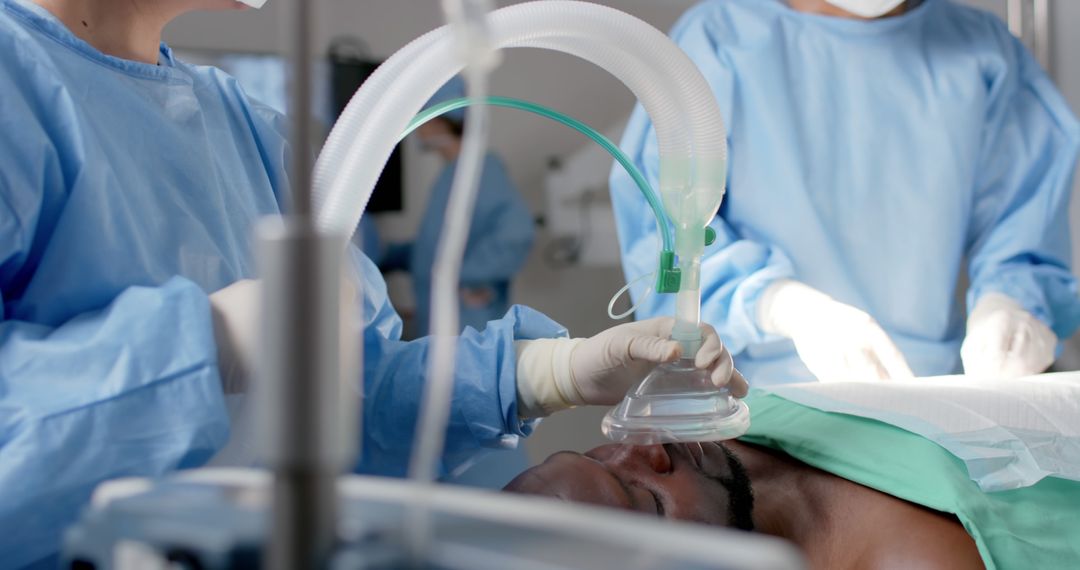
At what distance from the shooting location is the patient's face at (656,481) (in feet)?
3.94

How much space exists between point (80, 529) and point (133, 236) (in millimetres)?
574

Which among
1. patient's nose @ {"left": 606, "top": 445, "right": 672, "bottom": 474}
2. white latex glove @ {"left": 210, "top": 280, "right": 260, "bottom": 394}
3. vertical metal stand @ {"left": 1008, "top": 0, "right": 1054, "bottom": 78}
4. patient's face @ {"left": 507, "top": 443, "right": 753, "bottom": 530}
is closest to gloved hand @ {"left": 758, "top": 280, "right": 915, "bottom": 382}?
patient's face @ {"left": 507, "top": 443, "right": 753, "bottom": 530}

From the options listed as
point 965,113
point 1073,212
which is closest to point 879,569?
point 965,113

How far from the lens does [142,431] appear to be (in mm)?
888

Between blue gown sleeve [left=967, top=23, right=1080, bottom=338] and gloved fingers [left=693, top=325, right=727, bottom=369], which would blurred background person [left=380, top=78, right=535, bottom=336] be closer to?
blue gown sleeve [left=967, top=23, right=1080, bottom=338]

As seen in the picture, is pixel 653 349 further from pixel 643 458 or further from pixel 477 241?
pixel 477 241

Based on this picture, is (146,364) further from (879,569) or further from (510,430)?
(879,569)

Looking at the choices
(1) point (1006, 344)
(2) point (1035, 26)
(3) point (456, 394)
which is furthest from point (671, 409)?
(2) point (1035, 26)

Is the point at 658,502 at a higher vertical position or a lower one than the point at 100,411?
lower

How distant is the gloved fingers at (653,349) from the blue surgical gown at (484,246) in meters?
2.37

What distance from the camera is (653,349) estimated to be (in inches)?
43.9

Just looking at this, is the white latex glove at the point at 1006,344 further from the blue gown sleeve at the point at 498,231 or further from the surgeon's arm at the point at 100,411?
the blue gown sleeve at the point at 498,231

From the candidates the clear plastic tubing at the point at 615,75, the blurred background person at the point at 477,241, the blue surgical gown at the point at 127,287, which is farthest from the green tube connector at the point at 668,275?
the blurred background person at the point at 477,241

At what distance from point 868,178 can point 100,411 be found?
1.52 meters
